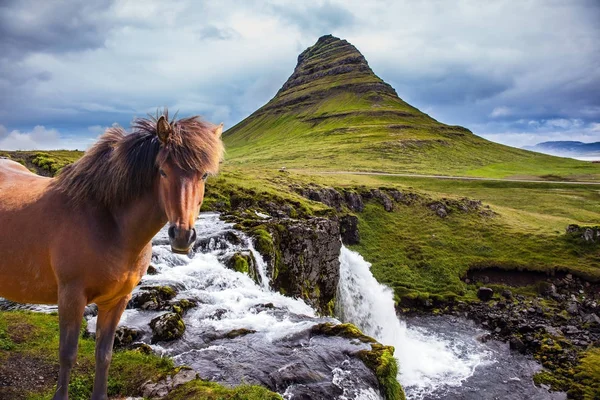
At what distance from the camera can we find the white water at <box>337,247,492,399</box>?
2612 cm

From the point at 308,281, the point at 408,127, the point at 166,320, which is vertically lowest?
the point at 308,281

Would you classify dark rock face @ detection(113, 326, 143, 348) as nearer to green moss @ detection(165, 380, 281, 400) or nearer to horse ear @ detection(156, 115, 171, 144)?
green moss @ detection(165, 380, 281, 400)

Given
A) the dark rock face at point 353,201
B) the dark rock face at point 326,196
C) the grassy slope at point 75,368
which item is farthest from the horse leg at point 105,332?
the dark rock face at point 353,201

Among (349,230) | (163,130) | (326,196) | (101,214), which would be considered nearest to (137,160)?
(163,130)

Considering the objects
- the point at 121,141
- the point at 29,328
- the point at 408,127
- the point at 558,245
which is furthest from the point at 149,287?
the point at 408,127

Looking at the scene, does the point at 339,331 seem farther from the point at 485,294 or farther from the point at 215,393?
the point at 485,294

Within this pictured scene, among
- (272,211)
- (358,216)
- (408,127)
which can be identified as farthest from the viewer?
(408,127)

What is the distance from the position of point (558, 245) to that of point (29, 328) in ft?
188

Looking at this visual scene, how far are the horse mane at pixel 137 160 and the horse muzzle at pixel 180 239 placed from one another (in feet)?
2.93

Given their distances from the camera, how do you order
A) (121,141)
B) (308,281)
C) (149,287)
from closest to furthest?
1. (121,141)
2. (149,287)
3. (308,281)

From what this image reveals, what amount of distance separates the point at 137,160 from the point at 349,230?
45.8 m

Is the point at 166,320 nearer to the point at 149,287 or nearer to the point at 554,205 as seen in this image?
the point at 149,287

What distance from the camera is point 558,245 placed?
161 feet

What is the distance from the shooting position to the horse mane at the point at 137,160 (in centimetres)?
523
